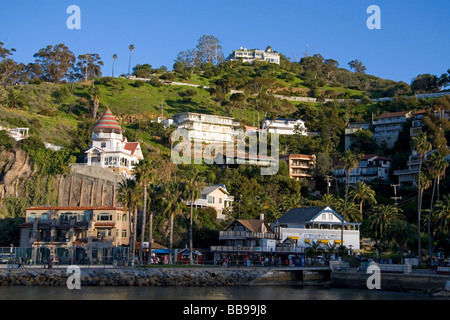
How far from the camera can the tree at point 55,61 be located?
15662 centimetres

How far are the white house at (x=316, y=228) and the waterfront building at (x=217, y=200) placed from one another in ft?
31.5

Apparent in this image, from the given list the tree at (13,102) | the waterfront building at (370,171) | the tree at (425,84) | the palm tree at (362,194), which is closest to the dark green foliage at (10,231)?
the tree at (13,102)

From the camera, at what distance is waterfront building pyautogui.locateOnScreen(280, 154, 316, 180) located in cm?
10681

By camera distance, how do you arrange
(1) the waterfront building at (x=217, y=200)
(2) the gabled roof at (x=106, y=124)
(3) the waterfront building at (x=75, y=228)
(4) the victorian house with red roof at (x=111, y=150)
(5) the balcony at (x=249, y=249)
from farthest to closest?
(2) the gabled roof at (x=106, y=124)
(4) the victorian house with red roof at (x=111, y=150)
(1) the waterfront building at (x=217, y=200)
(3) the waterfront building at (x=75, y=228)
(5) the balcony at (x=249, y=249)

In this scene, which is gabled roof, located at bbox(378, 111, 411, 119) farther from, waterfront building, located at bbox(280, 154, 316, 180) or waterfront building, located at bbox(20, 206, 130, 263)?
waterfront building, located at bbox(20, 206, 130, 263)

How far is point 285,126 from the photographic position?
13112cm

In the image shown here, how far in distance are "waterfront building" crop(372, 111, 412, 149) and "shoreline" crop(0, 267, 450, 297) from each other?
227 feet

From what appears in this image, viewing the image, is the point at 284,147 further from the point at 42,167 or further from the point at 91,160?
the point at 42,167

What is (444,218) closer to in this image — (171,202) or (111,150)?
(171,202)

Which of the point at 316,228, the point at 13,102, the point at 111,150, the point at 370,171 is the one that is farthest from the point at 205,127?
the point at 316,228

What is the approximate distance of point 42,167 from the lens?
271 ft

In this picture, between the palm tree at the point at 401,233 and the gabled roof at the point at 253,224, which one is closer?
the palm tree at the point at 401,233

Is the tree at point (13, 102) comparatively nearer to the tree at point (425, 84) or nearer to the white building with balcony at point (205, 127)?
the white building with balcony at point (205, 127)
